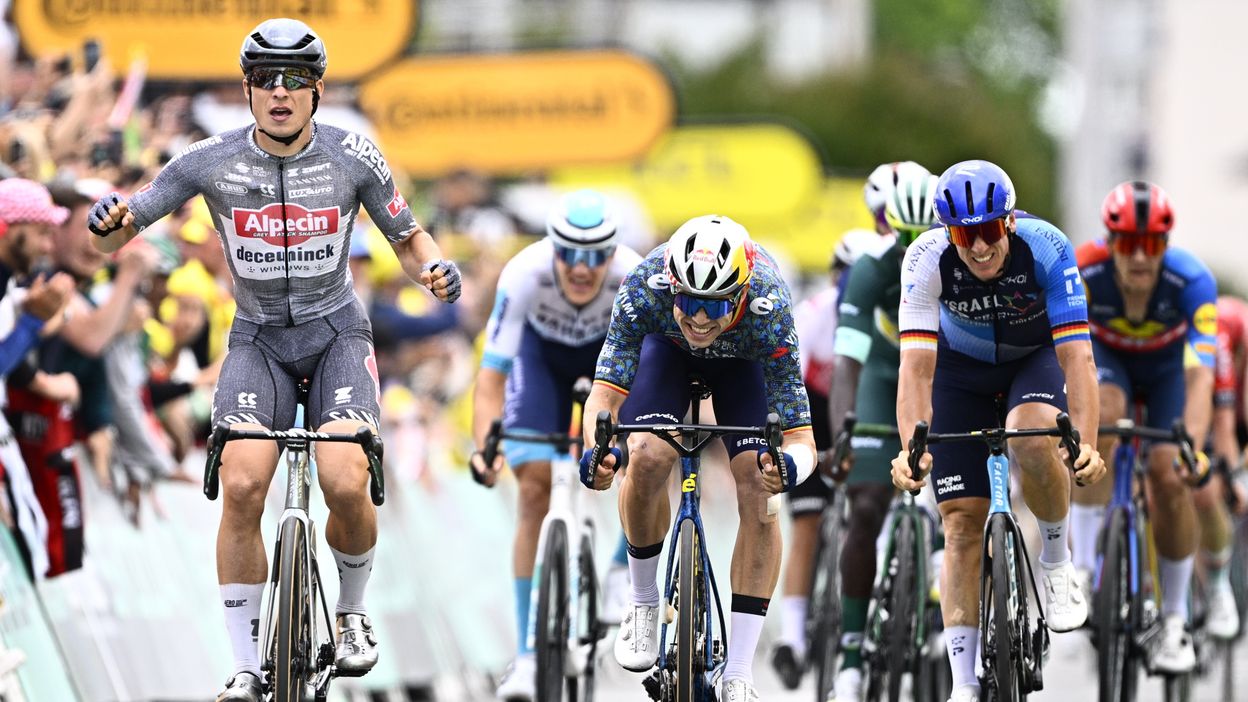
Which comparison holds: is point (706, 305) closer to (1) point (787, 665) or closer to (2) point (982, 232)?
(2) point (982, 232)

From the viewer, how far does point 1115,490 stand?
11.5 meters

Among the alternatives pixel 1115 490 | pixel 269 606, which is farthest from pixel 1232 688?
pixel 269 606

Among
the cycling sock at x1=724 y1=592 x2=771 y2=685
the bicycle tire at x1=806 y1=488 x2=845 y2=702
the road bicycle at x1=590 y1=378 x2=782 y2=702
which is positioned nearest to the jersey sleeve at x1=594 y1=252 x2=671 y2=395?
the road bicycle at x1=590 y1=378 x2=782 y2=702

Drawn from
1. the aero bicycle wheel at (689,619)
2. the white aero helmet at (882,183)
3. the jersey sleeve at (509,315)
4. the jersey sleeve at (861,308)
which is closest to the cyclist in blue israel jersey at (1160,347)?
the white aero helmet at (882,183)

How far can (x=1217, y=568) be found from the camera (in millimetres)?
13695

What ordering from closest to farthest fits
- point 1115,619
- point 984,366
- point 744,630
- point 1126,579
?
point 744,630 → point 984,366 → point 1115,619 → point 1126,579

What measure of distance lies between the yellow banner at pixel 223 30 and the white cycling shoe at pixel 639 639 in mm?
8206

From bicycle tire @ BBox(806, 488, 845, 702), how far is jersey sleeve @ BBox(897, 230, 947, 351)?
226 centimetres

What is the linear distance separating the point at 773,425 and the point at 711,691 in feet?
3.69

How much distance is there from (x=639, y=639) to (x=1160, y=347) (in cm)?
394

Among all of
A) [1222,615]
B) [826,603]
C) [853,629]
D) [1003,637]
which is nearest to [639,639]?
[1003,637]

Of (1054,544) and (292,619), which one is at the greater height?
(1054,544)

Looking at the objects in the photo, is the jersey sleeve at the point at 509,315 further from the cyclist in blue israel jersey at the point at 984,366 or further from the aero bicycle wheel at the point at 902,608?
the cyclist in blue israel jersey at the point at 984,366

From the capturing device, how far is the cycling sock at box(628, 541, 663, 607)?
31.0 ft
